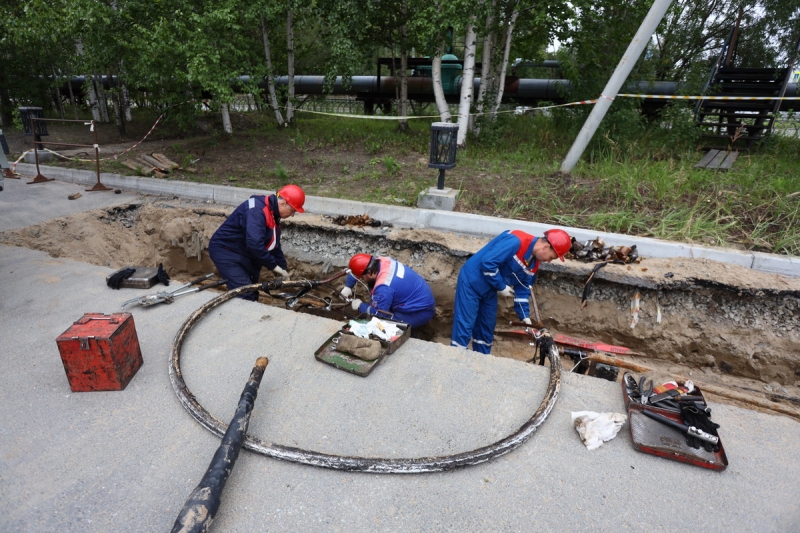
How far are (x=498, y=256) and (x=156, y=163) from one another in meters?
7.68

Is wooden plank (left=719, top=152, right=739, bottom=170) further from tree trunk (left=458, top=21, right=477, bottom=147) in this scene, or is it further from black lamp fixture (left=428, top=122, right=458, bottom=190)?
black lamp fixture (left=428, top=122, right=458, bottom=190)

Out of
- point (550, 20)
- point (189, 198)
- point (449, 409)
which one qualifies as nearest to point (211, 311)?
point (449, 409)

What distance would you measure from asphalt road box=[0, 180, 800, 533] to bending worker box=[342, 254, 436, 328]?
109 cm

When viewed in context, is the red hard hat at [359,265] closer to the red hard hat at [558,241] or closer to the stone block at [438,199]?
the red hard hat at [558,241]

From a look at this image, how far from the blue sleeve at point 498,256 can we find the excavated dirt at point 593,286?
100 cm

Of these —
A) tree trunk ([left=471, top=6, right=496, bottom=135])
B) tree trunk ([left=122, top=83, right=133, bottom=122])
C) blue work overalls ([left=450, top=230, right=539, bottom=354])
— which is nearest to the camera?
blue work overalls ([left=450, top=230, right=539, bottom=354])

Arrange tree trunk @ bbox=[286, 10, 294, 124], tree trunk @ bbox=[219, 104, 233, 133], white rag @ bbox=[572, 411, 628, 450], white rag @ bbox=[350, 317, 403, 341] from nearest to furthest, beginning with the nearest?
white rag @ bbox=[572, 411, 628, 450] < white rag @ bbox=[350, 317, 403, 341] < tree trunk @ bbox=[286, 10, 294, 124] < tree trunk @ bbox=[219, 104, 233, 133]

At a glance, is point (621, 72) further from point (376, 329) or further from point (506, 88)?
point (506, 88)

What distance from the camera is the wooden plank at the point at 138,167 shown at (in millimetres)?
8375

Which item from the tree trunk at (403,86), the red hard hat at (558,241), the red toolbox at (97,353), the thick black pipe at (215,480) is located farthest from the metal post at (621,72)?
the red toolbox at (97,353)

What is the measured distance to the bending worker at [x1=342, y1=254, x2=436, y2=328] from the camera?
4414 millimetres

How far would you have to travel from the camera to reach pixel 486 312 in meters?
4.98

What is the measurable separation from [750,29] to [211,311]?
1375 cm

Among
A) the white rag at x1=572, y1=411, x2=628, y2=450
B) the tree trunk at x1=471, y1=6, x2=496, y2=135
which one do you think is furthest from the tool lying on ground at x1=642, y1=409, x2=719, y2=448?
the tree trunk at x1=471, y1=6, x2=496, y2=135
